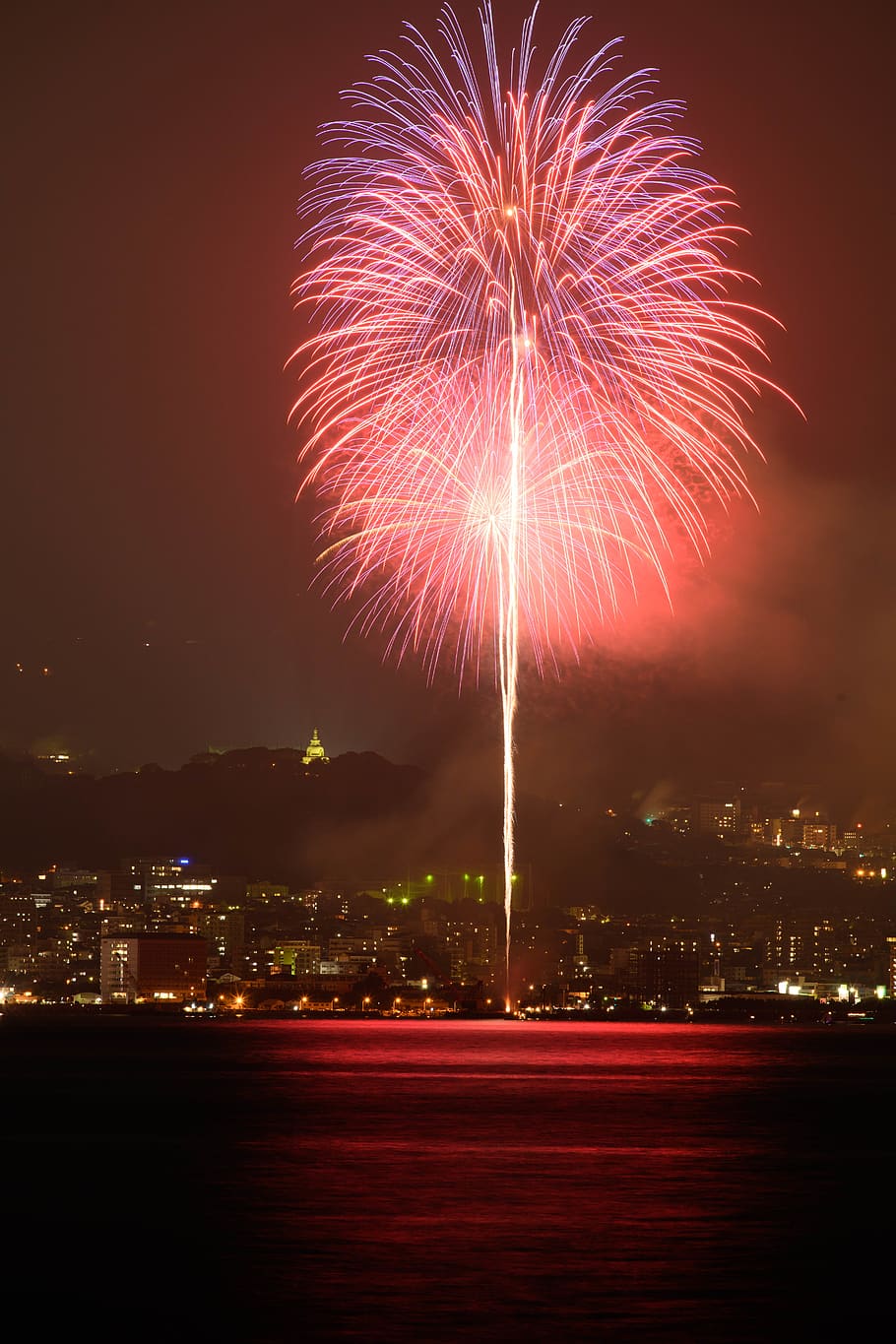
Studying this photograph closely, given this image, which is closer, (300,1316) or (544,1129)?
(300,1316)

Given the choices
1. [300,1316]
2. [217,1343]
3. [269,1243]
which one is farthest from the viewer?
[269,1243]

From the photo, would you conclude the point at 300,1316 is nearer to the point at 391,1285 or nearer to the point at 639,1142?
the point at 391,1285

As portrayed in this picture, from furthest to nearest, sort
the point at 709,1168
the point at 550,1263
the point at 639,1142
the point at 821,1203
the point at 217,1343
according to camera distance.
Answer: the point at 639,1142 → the point at 709,1168 → the point at 821,1203 → the point at 550,1263 → the point at 217,1343

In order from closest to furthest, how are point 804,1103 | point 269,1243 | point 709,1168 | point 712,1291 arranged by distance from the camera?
1. point 712,1291
2. point 269,1243
3. point 709,1168
4. point 804,1103

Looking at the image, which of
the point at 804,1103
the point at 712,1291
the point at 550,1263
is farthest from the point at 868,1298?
the point at 804,1103

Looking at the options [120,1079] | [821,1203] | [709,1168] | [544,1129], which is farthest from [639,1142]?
[120,1079]

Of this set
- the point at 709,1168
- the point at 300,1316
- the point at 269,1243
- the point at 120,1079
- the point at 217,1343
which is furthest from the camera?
the point at 120,1079

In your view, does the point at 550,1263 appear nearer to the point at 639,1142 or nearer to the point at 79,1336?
the point at 79,1336
